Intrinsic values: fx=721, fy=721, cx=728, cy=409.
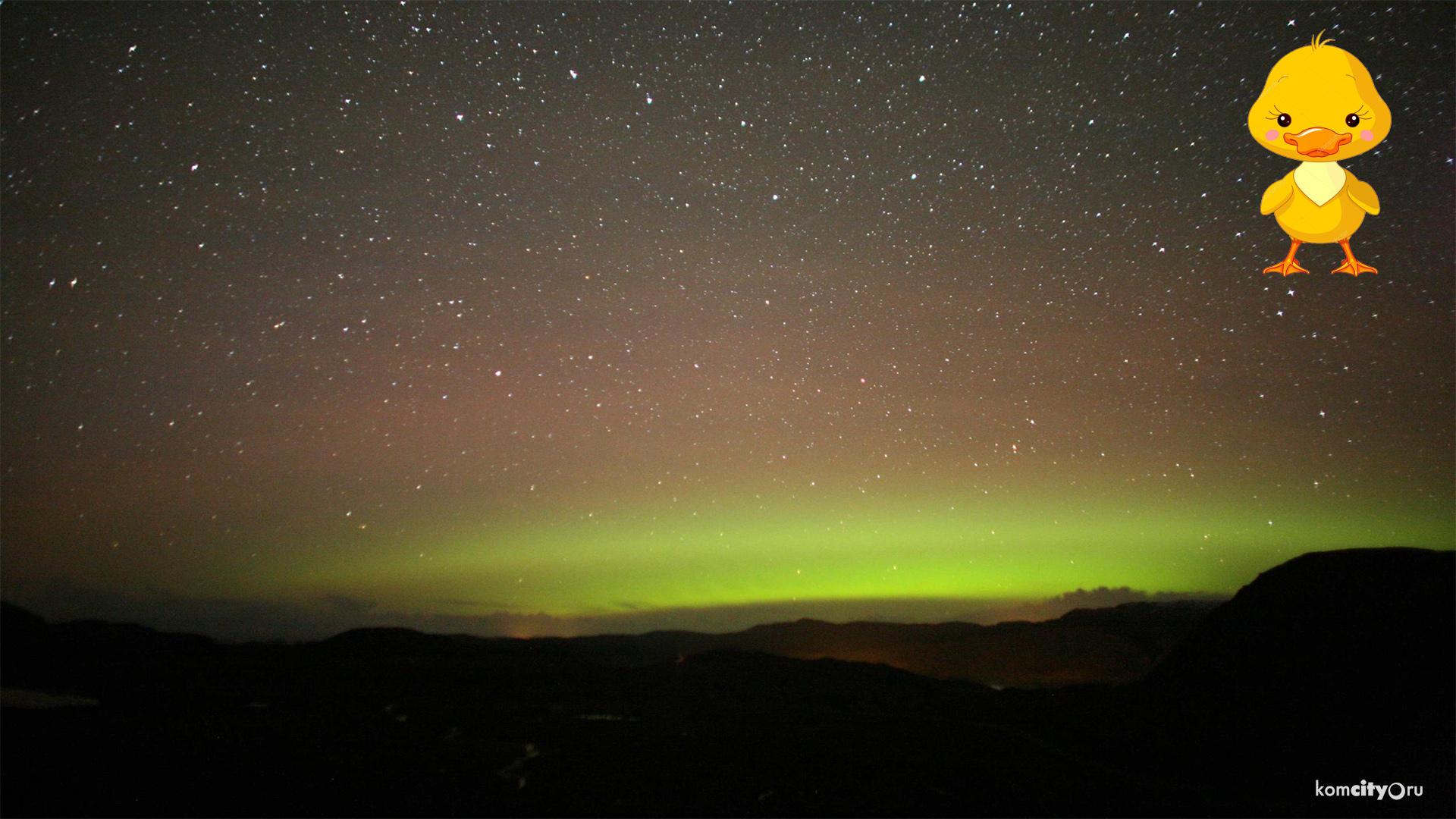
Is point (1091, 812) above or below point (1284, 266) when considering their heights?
below

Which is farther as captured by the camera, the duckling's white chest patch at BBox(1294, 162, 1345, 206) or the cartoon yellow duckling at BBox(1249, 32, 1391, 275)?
the duckling's white chest patch at BBox(1294, 162, 1345, 206)

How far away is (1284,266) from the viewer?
8219 millimetres

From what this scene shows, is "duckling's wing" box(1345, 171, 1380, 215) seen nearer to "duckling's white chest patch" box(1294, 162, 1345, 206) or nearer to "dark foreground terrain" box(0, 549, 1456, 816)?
"duckling's white chest patch" box(1294, 162, 1345, 206)

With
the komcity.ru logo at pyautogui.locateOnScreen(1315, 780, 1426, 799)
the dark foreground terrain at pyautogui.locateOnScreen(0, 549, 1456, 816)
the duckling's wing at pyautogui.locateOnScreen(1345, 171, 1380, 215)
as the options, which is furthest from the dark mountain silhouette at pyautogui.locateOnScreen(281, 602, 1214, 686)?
the duckling's wing at pyautogui.locateOnScreen(1345, 171, 1380, 215)

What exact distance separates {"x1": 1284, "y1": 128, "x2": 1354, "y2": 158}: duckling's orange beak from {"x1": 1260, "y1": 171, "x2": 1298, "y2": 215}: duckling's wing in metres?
0.62

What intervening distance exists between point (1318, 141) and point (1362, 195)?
1075 mm

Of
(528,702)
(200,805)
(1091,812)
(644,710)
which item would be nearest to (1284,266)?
(1091,812)

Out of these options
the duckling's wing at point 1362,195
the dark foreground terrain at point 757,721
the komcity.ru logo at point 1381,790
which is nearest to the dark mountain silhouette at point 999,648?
the dark foreground terrain at point 757,721

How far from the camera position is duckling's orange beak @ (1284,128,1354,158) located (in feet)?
23.1

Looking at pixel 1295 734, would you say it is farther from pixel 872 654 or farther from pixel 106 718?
pixel 106 718

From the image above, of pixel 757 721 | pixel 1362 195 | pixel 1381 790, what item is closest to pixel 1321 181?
pixel 1362 195

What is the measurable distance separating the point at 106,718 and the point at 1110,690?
38223 mm

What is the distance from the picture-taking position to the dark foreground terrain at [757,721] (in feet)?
56.7

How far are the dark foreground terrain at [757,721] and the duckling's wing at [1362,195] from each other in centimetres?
1493
